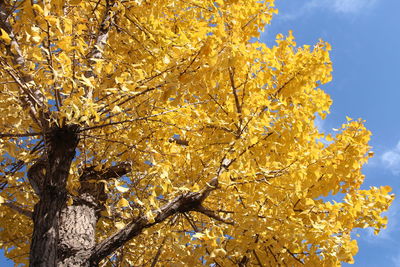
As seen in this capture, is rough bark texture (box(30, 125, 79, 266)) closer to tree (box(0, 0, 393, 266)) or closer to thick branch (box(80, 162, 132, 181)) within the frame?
tree (box(0, 0, 393, 266))

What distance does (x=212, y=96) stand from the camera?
333 cm

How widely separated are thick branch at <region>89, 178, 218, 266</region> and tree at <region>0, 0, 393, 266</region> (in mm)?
11

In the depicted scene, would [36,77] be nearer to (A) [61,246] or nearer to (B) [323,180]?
(A) [61,246]

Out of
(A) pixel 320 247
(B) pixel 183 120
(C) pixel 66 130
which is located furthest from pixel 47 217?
(A) pixel 320 247

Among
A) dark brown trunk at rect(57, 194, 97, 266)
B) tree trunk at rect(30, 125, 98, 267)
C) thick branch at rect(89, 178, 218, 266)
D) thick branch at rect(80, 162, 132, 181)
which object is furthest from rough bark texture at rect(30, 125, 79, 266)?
thick branch at rect(80, 162, 132, 181)

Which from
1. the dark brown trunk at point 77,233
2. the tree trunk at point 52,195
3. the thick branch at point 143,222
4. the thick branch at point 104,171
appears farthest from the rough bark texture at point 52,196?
the thick branch at point 104,171

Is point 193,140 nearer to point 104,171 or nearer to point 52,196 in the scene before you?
point 104,171


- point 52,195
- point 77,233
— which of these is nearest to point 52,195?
point 52,195

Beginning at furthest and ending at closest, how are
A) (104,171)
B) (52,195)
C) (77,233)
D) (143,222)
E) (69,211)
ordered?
(104,171) < (69,211) < (77,233) < (143,222) < (52,195)

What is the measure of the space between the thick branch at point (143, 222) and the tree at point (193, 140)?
1 cm

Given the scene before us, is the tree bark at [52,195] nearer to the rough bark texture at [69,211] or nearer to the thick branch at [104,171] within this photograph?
the rough bark texture at [69,211]

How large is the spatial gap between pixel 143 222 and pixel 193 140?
109cm

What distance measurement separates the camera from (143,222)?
290 cm

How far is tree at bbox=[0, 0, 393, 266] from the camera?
2412 millimetres
